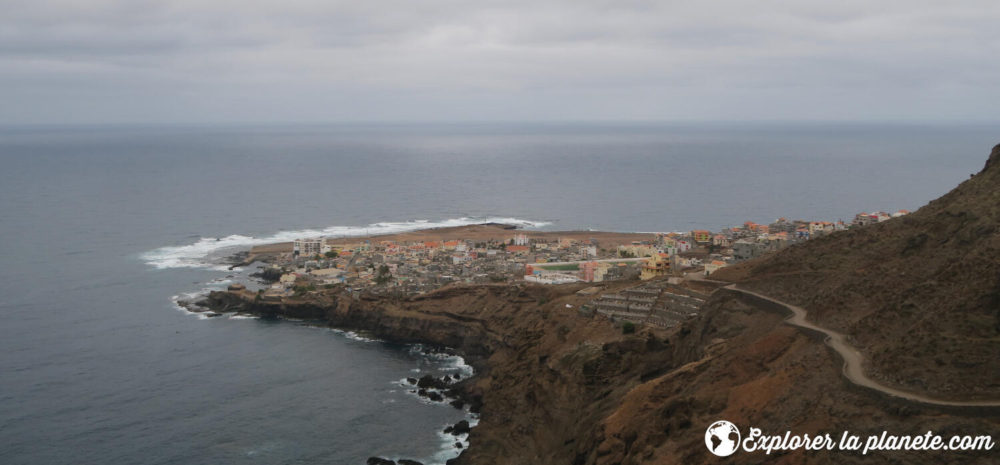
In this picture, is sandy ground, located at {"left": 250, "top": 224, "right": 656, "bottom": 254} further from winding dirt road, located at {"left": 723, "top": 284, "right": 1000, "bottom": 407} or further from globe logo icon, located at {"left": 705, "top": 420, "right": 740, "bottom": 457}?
globe logo icon, located at {"left": 705, "top": 420, "right": 740, "bottom": 457}

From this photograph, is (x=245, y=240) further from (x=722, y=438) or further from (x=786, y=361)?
(x=722, y=438)

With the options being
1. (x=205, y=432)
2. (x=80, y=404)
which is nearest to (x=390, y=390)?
(x=205, y=432)

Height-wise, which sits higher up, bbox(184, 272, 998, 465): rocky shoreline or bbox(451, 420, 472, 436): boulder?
bbox(184, 272, 998, 465): rocky shoreline

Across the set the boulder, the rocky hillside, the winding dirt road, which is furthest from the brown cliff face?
the boulder

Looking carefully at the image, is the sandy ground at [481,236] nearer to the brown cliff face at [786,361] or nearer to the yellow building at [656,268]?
the yellow building at [656,268]

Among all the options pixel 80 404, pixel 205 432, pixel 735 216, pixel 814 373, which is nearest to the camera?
pixel 814 373

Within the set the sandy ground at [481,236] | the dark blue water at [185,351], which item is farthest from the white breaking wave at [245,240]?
the sandy ground at [481,236]

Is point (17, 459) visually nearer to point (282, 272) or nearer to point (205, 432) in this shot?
point (205, 432)
